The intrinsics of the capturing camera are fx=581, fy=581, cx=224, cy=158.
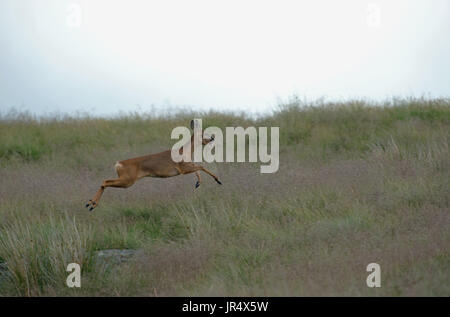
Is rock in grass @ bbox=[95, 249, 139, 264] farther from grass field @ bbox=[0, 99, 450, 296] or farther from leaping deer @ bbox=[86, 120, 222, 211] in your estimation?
leaping deer @ bbox=[86, 120, 222, 211]

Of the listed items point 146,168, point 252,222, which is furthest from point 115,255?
point 146,168

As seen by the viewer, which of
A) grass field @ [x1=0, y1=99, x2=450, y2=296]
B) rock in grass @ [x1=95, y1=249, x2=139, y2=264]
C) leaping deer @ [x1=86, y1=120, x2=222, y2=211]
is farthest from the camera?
leaping deer @ [x1=86, y1=120, x2=222, y2=211]

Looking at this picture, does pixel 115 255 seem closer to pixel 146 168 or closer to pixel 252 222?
pixel 252 222

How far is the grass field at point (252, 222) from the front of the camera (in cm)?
539

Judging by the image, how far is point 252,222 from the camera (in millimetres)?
7363

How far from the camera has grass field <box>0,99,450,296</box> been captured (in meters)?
5.39

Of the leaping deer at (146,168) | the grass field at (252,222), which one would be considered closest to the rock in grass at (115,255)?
the grass field at (252,222)

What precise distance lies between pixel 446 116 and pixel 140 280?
437 inches

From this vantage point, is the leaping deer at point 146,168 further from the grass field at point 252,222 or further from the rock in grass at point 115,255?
the rock in grass at point 115,255

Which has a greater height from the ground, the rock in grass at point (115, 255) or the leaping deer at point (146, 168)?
the leaping deer at point (146, 168)

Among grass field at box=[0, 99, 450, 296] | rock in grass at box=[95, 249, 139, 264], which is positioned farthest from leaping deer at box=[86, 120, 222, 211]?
rock in grass at box=[95, 249, 139, 264]

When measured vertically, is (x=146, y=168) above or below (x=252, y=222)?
above

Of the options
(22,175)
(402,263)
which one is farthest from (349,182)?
(22,175)
